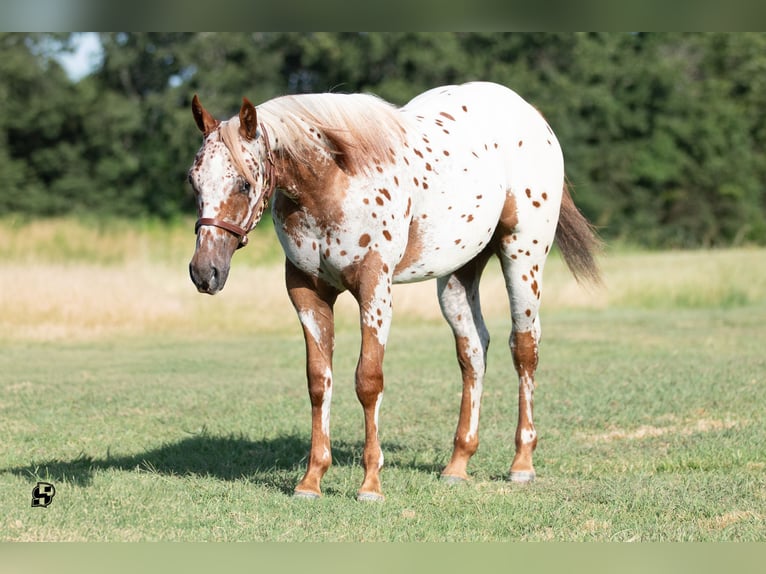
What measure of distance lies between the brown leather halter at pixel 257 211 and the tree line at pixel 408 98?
75.2ft

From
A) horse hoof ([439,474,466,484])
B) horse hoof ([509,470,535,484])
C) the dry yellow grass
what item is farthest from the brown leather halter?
the dry yellow grass

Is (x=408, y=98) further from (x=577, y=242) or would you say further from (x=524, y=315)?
(x=524, y=315)

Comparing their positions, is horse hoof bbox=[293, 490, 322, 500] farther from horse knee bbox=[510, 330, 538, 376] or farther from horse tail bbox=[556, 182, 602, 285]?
horse tail bbox=[556, 182, 602, 285]

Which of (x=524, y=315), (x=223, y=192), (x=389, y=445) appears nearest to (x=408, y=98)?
(x=389, y=445)

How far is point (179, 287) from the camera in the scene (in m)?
17.2

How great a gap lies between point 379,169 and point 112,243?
16.9 m

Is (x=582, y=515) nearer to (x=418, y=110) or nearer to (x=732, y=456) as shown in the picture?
(x=732, y=456)

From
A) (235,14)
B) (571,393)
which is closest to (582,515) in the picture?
(235,14)

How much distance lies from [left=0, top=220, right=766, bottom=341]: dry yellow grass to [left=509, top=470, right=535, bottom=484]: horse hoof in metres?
A: 6.59

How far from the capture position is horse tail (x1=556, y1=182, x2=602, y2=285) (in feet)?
23.7

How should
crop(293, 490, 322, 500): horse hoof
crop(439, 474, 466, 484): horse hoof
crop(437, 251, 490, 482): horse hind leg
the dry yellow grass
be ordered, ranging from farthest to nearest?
the dry yellow grass
crop(437, 251, 490, 482): horse hind leg
crop(439, 474, 466, 484): horse hoof
crop(293, 490, 322, 500): horse hoof

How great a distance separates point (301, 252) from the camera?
563cm

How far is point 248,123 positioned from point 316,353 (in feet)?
4.61

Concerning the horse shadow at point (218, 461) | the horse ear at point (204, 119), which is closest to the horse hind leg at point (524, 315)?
the horse shadow at point (218, 461)
